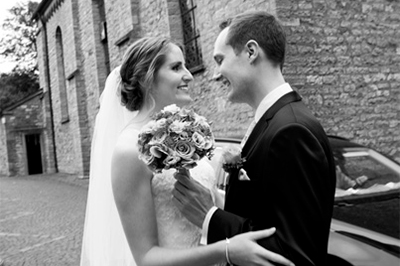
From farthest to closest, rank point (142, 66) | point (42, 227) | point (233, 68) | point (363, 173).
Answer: point (42, 227) < point (363, 173) < point (142, 66) < point (233, 68)

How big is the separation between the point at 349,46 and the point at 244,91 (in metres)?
8.24

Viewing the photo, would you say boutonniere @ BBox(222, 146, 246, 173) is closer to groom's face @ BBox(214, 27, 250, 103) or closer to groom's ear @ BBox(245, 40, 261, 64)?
groom's face @ BBox(214, 27, 250, 103)

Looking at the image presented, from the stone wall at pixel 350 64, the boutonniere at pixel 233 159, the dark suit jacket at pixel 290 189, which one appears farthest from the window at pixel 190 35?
the dark suit jacket at pixel 290 189

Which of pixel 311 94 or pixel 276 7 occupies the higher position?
pixel 276 7

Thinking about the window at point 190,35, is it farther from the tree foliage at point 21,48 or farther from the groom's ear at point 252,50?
the tree foliage at point 21,48

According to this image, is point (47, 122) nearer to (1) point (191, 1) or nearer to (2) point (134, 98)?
(1) point (191, 1)

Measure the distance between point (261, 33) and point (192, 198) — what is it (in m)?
0.72

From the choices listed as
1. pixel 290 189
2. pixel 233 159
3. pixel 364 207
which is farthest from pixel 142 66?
pixel 364 207

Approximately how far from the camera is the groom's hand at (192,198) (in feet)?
6.34

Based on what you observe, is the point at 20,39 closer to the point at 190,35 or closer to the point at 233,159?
the point at 190,35

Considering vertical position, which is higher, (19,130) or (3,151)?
(19,130)

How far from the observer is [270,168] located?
1.62 metres

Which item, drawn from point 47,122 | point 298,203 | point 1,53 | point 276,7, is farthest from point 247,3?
point 1,53

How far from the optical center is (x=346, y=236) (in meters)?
3.49
